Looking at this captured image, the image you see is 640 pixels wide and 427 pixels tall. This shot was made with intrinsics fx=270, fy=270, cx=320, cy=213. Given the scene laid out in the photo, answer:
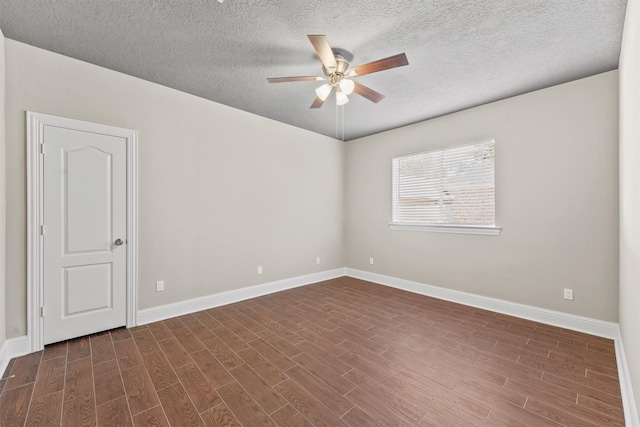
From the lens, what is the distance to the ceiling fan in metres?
2.00

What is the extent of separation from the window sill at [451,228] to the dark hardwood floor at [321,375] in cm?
109

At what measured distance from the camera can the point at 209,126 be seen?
3596 millimetres

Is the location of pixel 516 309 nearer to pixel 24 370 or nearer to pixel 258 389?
pixel 258 389

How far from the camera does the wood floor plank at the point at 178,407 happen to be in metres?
1.65

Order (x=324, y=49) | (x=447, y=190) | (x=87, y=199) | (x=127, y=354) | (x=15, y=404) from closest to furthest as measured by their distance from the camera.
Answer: (x=15, y=404)
(x=324, y=49)
(x=127, y=354)
(x=87, y=199)
(x=447, y=190)

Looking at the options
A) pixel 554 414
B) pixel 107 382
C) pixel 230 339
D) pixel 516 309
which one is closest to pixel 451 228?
pixel 516 309

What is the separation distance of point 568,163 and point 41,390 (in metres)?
5.19

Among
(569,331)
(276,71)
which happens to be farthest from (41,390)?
(569,331)

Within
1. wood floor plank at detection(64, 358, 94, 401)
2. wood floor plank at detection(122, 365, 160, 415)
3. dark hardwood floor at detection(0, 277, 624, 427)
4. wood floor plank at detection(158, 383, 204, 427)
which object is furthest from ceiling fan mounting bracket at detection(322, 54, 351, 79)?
wood floor plank at detection(64, 358, 94, 401)

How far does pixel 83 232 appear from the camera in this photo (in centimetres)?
270

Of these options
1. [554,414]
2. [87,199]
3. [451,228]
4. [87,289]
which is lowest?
[554,414]

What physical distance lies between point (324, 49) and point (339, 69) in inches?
16.7

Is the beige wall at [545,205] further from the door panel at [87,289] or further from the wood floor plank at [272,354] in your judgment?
the door panel at [87,289]

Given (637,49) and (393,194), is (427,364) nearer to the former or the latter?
(637,49)
